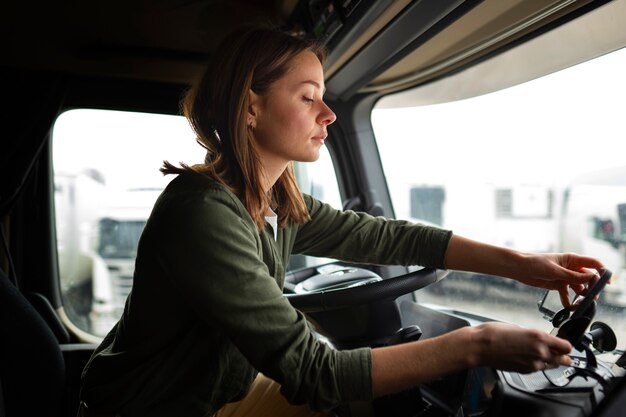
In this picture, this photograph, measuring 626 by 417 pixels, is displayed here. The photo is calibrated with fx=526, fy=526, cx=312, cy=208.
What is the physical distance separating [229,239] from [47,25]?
4.61 feet

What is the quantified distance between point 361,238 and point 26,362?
3.52 ft

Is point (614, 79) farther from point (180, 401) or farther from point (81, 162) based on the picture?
point (81, 162)

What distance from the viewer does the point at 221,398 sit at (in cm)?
113

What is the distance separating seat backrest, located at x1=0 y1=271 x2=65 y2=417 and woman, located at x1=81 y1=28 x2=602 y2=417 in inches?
17.2

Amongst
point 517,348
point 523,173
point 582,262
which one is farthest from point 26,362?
point 523,173

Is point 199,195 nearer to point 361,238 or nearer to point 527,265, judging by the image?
point 361,238

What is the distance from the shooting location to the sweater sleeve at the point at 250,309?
0.87m

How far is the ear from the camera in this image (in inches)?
45.9

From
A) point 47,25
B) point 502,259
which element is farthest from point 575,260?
point 47,25

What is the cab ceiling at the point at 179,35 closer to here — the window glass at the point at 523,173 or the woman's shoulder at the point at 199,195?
the window glass at the point at 523,173

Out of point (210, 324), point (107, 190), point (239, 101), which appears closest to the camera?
point (210, 324)

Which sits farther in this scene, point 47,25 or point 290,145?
point 47,25

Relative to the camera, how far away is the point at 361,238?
1.45m

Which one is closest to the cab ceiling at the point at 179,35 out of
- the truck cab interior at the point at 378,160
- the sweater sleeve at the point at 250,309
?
the truck cab interior at the point at 378,160
